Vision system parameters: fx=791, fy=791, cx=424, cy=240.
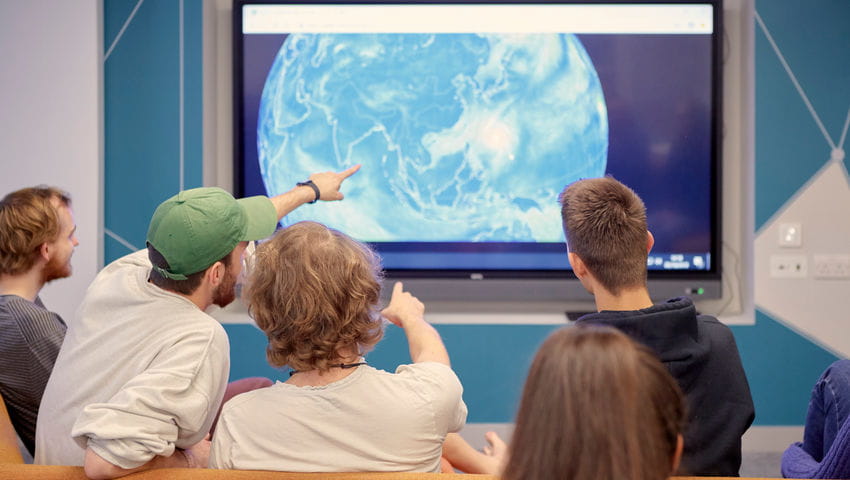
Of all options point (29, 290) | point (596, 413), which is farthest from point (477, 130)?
point (596, 413)

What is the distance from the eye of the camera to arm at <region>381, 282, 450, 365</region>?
1708mm

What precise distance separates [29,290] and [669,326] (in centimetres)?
183

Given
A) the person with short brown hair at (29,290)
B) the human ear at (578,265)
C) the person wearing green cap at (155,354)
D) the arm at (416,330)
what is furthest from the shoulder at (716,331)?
the person with short brown hair at (29,290)

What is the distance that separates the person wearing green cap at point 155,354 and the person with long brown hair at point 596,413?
0.83 metres

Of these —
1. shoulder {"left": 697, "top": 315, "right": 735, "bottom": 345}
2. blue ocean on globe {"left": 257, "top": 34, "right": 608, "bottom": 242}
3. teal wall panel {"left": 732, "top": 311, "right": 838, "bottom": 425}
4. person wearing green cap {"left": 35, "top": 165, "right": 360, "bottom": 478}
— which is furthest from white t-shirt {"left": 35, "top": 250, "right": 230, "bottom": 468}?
teal wall panel {"left": 732, "top": 311, "right": 838, "bottom": 425}

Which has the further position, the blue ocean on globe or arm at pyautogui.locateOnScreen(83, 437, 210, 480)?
the blue ocean on globe

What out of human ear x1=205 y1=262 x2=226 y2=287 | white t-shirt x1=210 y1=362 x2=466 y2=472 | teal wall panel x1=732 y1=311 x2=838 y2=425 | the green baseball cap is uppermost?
the green baseball cap

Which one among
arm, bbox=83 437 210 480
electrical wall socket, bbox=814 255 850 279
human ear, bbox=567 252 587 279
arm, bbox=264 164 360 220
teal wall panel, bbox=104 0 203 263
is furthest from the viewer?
teal wall panel, bbox=104 0 203 263

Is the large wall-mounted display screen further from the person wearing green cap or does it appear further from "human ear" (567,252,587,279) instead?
the person wearing green cap

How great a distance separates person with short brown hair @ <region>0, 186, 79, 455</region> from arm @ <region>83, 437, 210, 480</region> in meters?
0.57

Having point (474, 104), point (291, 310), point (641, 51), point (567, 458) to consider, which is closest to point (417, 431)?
point (291, 310)

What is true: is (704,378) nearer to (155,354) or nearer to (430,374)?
(430,374)

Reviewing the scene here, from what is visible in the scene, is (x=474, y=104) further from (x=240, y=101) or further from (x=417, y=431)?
(x=417, y=431)

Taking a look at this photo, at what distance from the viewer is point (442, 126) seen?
4105 millimetres
